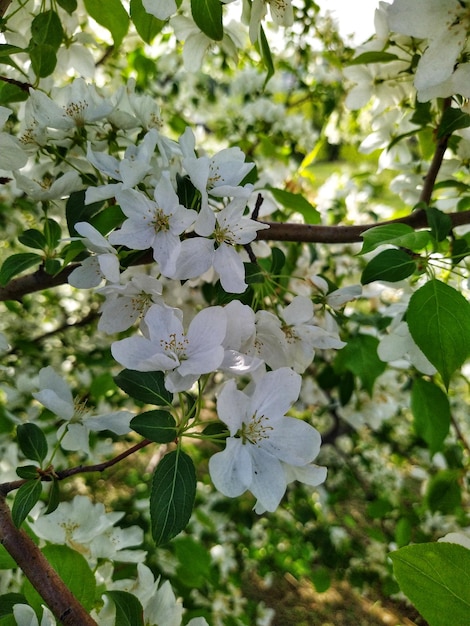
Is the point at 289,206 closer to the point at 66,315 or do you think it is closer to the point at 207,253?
the point at 207,253

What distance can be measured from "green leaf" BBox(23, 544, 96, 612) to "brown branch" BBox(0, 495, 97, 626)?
88 millimetres

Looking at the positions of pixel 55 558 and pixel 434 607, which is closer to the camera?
pixel 434 607

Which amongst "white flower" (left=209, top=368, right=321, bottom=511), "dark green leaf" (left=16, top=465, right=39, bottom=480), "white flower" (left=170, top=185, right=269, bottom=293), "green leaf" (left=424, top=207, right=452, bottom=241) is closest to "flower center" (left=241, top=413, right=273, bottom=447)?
"white flower" (left=209, top=368, right=321, bottom=511)

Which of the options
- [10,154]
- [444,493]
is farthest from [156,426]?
[444,493]

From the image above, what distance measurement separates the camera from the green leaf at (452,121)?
826mm

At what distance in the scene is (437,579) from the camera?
52 centimetres

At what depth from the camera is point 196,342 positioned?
606 millimetres

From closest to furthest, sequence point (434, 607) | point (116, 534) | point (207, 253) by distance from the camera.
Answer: point (434, 607), point (207, 253), point (116, 534)

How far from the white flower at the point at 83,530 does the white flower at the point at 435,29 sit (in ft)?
2.75

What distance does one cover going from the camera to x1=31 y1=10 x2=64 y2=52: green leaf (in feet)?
2.75

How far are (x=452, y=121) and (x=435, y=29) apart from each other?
0.18 meters

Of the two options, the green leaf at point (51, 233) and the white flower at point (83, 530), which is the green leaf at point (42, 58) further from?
the white flower at point (83, 530)

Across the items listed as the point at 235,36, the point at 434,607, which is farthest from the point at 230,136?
the point at 434,607

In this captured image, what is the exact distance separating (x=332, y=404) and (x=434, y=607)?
4.53ft
